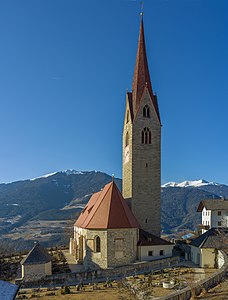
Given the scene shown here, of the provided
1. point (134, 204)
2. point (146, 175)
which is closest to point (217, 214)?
point (146, 175)

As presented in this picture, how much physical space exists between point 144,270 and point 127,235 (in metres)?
3.65

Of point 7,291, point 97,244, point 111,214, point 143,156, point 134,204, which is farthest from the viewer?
point 143,156

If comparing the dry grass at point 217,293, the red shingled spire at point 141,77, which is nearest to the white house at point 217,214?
the red shingled spire at point 141,77

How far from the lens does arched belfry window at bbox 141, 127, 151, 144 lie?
1516 inches

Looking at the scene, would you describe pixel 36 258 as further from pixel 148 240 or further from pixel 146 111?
pixel 146 111

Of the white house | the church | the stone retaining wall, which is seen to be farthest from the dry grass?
the white house

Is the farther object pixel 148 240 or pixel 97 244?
pixel 148 240

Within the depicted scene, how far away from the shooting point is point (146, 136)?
38.7 m

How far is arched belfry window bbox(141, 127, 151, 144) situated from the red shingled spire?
2669 mm

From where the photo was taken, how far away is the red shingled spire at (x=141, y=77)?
3966cm

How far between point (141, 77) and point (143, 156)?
429 inches

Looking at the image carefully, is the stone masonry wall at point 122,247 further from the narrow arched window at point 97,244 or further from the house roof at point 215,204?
the house roof at point 215,204

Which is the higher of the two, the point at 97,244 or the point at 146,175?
the point at 146,175

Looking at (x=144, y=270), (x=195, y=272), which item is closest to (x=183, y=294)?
(x=195, y=272)
